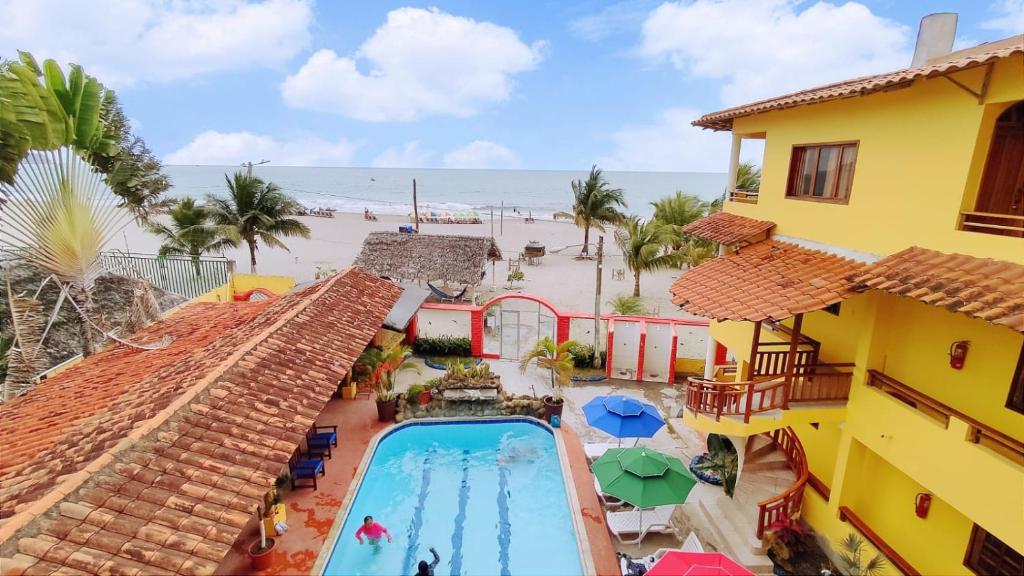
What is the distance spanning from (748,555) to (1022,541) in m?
4.54

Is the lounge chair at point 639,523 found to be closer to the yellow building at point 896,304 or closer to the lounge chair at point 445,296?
the yellow building at point 896,304

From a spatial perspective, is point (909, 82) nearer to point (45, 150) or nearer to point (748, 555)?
point (748, 555)

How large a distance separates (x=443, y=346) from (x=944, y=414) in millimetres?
15303

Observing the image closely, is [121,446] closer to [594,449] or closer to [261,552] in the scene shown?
[261,552]

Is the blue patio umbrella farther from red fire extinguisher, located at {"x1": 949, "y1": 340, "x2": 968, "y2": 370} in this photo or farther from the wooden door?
the wooden door

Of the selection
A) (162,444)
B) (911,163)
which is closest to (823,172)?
(911,163)

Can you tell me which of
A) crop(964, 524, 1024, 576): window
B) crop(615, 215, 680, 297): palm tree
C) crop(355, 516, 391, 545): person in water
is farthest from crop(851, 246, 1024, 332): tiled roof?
crop(615, 215, 680, 297): palm tree

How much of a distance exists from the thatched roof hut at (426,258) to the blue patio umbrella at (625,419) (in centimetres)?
1396

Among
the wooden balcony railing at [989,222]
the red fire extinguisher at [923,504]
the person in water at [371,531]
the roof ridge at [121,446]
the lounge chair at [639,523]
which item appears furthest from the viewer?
the lounge chair at [639,523]

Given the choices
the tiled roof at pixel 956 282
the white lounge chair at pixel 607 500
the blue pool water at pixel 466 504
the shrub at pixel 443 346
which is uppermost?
Result: the tiled roof at pixel 956 282

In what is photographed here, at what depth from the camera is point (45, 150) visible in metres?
8.72

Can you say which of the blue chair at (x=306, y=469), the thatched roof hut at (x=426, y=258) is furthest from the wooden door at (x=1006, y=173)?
the thatched roof hut at (x=426, y=258)

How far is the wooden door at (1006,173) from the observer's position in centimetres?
647

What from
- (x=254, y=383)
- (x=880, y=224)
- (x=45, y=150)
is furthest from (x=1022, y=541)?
(x=45, y=150)
